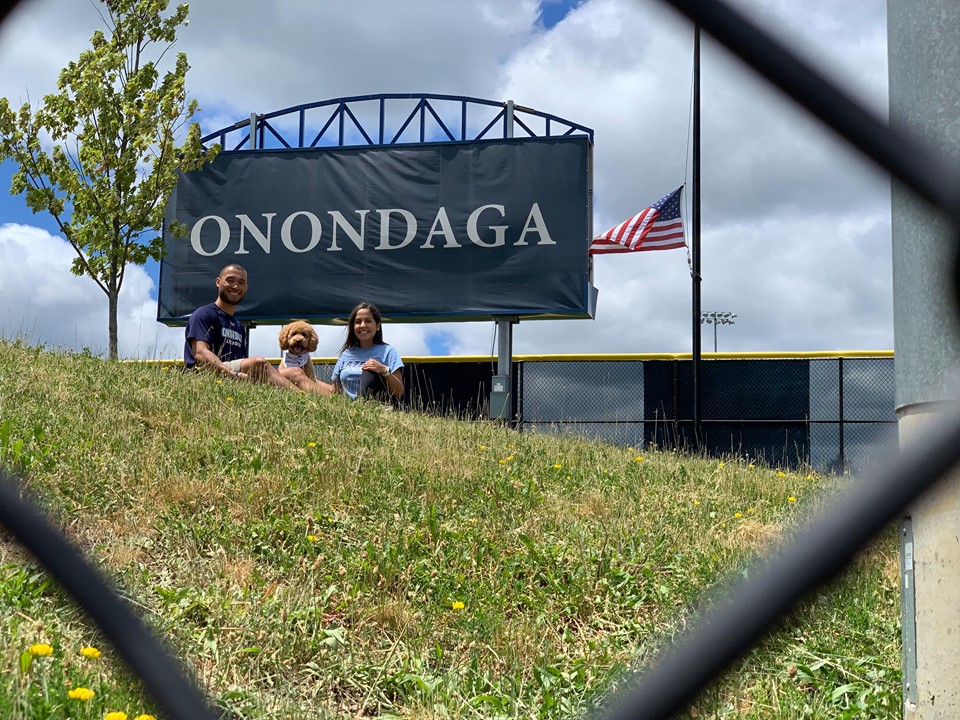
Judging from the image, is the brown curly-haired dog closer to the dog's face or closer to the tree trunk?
the dog's face

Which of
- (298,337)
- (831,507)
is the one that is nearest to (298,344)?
(298,337)

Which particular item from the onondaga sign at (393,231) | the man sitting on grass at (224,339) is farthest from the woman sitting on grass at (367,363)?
the onondaga sign at (393,231)

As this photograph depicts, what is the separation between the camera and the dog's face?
8.61 metres

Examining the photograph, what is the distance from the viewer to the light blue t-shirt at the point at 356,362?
8.42m

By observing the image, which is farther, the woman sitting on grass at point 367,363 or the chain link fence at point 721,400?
the chain link fence at point 721,400

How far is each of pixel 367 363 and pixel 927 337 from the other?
7.10 metres

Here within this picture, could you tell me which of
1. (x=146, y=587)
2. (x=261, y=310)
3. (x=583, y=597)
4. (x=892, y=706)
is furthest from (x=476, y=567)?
(x=261, y=310)

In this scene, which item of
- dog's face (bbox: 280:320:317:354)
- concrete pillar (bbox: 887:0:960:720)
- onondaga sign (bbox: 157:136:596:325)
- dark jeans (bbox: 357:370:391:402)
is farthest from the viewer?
onondaga sign (bbox: 157:136:596:325)

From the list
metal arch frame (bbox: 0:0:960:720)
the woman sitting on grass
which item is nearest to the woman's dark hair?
the woman sitting on grass

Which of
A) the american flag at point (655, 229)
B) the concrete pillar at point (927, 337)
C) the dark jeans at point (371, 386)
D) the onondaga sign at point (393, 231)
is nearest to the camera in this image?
the concrete pillar at point (927, 337)

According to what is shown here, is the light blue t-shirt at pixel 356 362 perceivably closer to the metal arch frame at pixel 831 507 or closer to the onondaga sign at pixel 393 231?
the onondaga sign at pixel 393 231

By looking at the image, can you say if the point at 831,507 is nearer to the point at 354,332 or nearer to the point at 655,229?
the point at 354,332

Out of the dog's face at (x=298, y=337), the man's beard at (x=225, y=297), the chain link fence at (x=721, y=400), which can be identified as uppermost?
the man's beard at (x=225, y=297)

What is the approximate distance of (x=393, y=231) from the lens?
16.2 m
